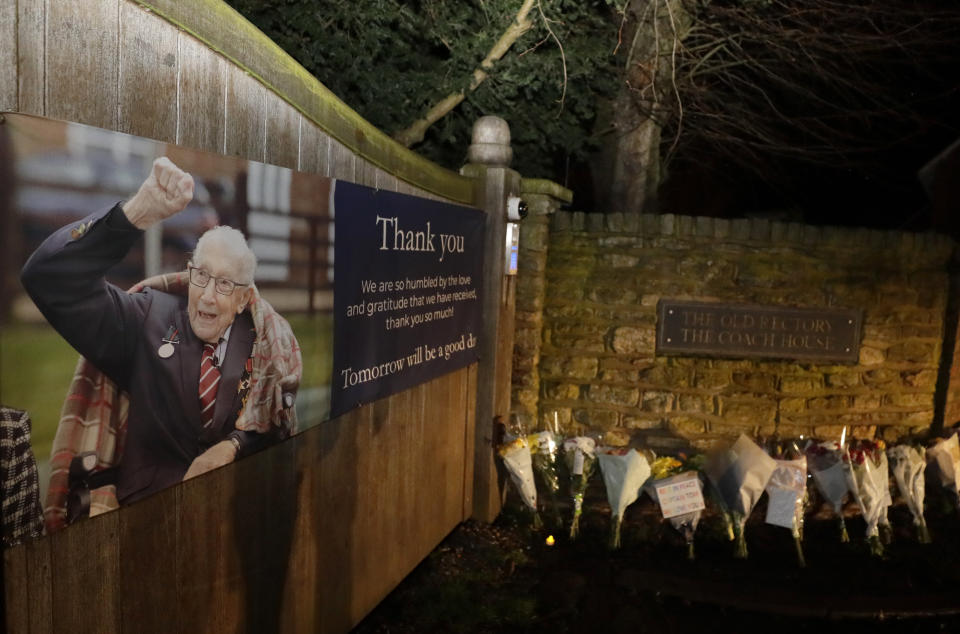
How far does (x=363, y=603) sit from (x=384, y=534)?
335 millimetres

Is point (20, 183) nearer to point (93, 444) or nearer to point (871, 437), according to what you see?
point (93, 444)

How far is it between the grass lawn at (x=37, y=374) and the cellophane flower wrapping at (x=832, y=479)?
489cm

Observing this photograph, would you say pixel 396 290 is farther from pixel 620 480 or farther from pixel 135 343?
pixel 620 480

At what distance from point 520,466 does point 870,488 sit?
7.49ft

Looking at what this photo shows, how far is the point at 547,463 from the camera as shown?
5477 mm

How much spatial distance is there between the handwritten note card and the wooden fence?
1.54 meters

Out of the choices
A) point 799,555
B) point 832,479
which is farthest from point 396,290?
point 832,479

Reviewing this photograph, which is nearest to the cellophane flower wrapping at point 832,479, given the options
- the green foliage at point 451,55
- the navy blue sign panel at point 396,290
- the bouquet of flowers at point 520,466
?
the bouquet of flowers at point 520,466

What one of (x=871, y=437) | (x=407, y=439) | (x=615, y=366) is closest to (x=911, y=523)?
(x=871, y=437)

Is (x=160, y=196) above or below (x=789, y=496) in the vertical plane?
above

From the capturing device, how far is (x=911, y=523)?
18.4 ft

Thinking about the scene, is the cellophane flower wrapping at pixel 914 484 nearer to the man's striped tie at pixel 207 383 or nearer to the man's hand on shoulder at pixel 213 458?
the man's hand on shoulder at pixel 213 458

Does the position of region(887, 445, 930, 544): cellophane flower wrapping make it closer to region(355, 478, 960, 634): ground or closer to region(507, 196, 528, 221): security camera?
region(355, 478, 960, 634): ground

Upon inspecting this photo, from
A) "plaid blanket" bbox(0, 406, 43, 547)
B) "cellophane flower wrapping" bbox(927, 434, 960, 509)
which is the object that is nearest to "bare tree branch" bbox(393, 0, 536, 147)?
"cellophane flower wrapping" bbox(927, 434, 960, 509)
